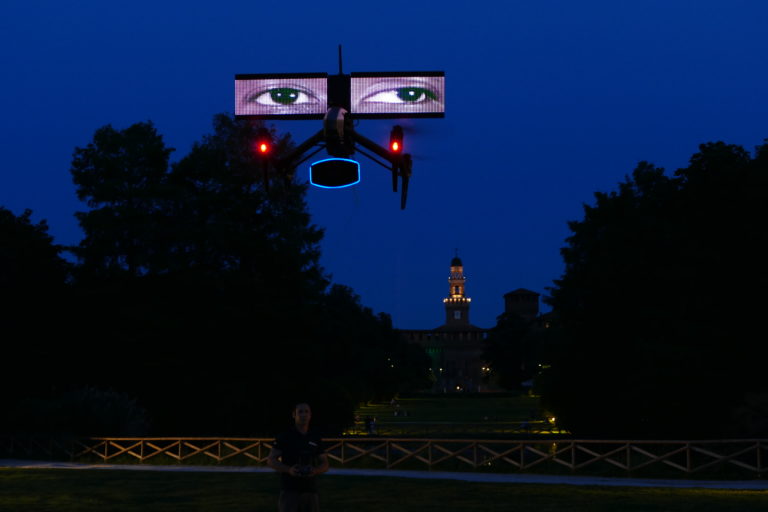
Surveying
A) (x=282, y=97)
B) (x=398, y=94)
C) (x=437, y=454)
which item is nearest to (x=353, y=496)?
(x=437, y=454)

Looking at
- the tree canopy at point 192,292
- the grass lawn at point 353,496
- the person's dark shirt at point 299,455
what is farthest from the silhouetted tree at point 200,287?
the person's dark shirt at point 299,455

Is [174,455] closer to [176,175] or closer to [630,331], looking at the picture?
[630,331]

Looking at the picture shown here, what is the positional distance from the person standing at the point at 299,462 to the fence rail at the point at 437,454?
1688 cm

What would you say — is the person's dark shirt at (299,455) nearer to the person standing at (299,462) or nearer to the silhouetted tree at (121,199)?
the person standing at (299,462)

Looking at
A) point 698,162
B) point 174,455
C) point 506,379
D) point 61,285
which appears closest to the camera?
point 174,455

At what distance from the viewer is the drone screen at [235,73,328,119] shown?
36.8 ft

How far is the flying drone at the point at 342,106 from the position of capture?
11.1 meters

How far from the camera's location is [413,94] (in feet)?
36.6

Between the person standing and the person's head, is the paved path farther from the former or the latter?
the person's head

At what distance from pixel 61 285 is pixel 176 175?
31.9 feet

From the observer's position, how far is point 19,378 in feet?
160

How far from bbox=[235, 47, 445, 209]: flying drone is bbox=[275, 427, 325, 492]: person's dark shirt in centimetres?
291

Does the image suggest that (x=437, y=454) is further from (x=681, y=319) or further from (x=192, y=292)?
(x=192, y=292)

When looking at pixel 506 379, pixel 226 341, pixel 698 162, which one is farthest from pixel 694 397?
pixel 506 379
